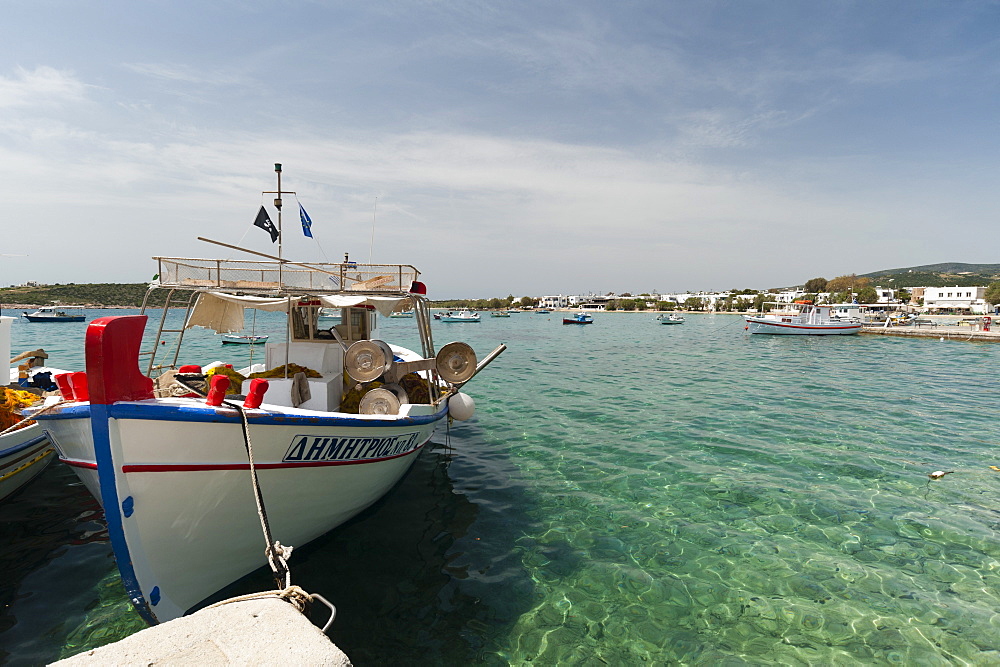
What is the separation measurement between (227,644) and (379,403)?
5.01 metres

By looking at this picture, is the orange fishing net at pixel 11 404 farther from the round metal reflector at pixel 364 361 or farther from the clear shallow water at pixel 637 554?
the round metal reflector at pixel 364 361

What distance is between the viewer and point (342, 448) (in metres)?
6.50

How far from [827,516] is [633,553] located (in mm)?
4165

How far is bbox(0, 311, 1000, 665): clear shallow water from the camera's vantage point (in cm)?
562

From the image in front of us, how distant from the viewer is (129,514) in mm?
4941

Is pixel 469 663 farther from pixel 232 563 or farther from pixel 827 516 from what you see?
pixel 827 516

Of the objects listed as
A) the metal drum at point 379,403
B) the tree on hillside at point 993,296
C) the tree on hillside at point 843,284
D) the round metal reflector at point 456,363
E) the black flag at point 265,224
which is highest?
the tree on hillside at point 843,284

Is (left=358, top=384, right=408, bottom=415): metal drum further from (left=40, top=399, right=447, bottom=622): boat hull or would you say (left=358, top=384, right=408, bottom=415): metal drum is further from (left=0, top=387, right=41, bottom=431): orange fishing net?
(left=0, top=387, right=41, bottom=431): orange fishing net

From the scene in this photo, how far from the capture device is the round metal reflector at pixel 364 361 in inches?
310

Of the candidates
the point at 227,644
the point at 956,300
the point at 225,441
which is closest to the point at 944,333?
the point at 225,441

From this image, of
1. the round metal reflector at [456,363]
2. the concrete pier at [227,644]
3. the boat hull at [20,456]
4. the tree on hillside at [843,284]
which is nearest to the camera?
the concrete pier at [227,644]

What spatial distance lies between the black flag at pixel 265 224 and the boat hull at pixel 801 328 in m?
61.4

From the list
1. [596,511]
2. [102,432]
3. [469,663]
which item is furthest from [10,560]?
[596,511]

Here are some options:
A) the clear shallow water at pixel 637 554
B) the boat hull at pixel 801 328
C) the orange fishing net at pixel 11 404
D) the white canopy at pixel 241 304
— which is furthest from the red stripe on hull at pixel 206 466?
the boat hull at pixel 801 328
